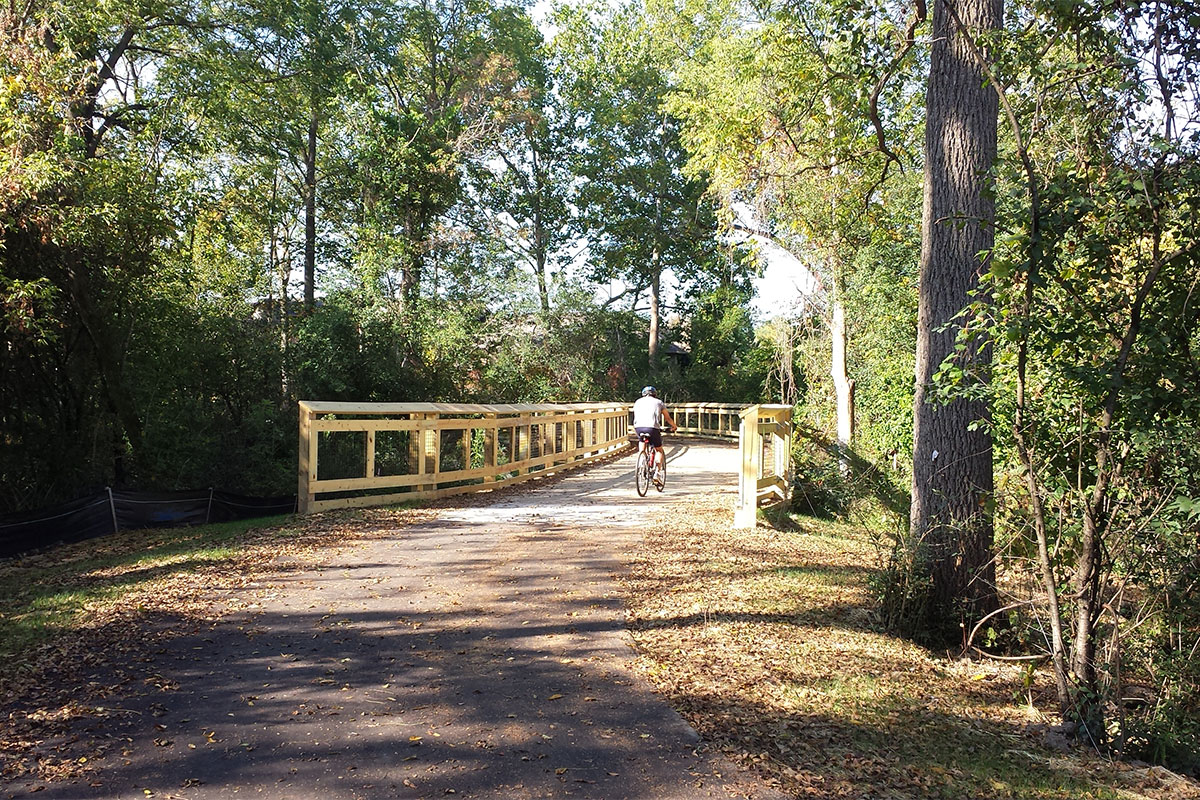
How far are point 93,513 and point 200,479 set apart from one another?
9.97 feet

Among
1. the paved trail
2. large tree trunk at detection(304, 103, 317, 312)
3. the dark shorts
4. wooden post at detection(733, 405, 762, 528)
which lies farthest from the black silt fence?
large tree trunk at detection(304, 103, 317, 312)

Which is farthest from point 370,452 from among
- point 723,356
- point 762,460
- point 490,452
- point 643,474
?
point 723,356

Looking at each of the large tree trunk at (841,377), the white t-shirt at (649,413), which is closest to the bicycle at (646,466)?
the white t-shirt at (649,413)

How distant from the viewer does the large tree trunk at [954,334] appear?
263 inches

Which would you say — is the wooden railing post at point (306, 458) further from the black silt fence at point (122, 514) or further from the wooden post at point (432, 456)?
the wooden post at point (432, 456)

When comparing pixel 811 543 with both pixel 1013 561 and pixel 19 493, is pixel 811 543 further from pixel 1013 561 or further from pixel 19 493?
pixel 19 493

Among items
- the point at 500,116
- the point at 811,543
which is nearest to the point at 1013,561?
the point at 811,543

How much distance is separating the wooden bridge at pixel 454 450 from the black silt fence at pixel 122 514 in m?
0.94

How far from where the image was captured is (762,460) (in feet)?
36.2

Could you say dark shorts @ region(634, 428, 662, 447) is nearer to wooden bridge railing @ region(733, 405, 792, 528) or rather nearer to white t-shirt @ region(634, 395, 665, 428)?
white t-shirt @ region(634, 395, 665, 428)

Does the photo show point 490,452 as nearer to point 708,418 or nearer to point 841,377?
point 841,377

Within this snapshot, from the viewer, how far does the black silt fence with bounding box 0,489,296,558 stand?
30.8ft

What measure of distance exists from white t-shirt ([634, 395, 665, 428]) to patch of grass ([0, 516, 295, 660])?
5.56 metres

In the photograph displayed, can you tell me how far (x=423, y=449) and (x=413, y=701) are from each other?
7.71 meters
